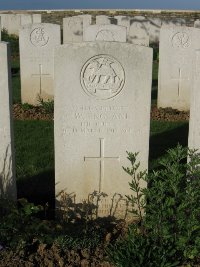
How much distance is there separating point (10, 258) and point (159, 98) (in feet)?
20.1

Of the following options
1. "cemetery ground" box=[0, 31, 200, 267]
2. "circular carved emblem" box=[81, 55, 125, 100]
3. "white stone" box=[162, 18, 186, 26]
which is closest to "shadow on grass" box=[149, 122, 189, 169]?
"cemetery ground" box=[0, 31, 200, 267]

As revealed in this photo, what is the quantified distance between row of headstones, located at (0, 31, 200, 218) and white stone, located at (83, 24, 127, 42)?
15.1ft

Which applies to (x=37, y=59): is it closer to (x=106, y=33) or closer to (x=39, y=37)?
(x=39, y=37)

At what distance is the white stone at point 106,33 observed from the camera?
340 inches

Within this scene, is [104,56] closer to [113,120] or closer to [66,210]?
[113,120]

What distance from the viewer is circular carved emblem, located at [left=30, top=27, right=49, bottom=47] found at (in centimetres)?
862

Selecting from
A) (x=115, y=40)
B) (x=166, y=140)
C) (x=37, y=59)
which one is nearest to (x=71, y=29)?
(x=37, y=59)

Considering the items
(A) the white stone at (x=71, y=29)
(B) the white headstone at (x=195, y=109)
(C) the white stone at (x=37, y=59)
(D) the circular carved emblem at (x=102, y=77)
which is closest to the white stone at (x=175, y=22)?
(A) the white stone at (x=71, y=29)

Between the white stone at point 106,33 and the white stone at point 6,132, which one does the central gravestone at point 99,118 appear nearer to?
the white stone at point 6,132

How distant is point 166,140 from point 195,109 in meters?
2.89

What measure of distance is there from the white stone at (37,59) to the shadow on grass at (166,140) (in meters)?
2.73

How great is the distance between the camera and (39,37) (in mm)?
8664

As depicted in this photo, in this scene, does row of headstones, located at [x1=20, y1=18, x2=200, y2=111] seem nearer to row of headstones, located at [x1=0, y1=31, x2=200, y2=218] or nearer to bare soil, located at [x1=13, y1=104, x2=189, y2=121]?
bare soil, located at [x1=13, y1=104, x2=189, y2=121]

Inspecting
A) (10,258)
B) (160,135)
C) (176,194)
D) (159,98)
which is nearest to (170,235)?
(176,194)
